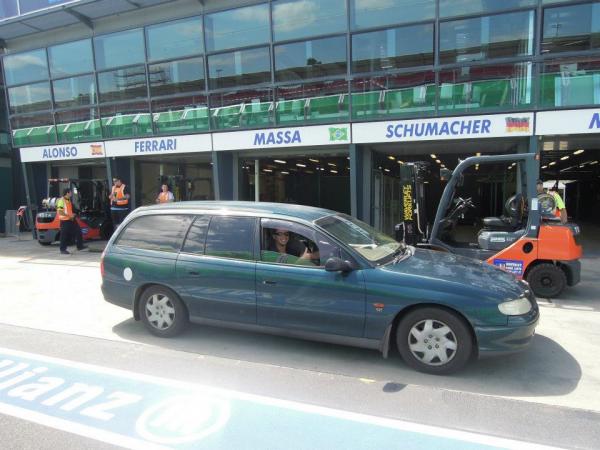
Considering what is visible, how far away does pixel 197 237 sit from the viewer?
500cm

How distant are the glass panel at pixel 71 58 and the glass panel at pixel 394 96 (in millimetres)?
9389

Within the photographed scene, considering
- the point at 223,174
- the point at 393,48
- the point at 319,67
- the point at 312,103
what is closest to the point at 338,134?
the point at 312,103

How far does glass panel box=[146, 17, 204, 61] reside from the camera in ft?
43.1

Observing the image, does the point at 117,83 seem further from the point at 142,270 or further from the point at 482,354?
the point at 482,354

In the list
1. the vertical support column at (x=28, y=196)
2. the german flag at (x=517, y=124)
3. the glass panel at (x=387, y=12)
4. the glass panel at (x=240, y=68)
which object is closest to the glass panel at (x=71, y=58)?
the vertical support column at (x=28, y=196)

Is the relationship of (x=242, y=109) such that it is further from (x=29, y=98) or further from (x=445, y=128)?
(x=29, y=98)

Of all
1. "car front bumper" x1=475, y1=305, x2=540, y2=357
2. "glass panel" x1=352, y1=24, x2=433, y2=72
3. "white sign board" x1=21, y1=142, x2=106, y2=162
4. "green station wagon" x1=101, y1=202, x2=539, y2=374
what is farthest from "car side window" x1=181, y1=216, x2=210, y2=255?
"white sign board" x1=21, y1=142, x2=106, y2=162

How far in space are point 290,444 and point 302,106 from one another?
10194mm

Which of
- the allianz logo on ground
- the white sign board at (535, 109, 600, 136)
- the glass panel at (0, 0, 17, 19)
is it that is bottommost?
the allianz logo on ground

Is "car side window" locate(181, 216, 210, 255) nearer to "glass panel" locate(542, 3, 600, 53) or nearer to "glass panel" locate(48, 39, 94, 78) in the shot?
"glass panel" locate(542, 3, 600, 53)

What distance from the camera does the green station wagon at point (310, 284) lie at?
13.0 feet

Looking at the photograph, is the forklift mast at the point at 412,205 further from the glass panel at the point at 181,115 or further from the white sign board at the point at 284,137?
the glass panel at the point at 181,115

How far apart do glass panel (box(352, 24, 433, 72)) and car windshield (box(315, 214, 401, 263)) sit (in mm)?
7419

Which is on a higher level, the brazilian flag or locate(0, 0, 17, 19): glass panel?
locate(0, 0, 17, 19): glass panel
